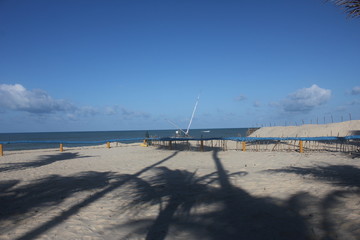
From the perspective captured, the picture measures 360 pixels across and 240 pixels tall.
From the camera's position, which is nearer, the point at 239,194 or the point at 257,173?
the point at 239,194

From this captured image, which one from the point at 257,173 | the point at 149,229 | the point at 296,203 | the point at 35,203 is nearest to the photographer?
the point at 149,229

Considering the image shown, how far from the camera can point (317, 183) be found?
721 centimetres

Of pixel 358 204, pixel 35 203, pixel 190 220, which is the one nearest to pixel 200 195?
pixel 190 220

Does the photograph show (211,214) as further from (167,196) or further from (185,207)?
(167,196)

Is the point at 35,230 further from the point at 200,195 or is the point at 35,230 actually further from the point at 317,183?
the point at 317,183

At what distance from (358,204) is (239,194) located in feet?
8.21

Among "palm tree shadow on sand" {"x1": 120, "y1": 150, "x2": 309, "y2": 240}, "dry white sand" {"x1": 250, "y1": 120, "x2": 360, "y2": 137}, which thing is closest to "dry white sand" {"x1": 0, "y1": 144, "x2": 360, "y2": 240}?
"palm tree shadow on sand" {"x1": 120, "y1": 150, "x2": 309, "y2": 240}

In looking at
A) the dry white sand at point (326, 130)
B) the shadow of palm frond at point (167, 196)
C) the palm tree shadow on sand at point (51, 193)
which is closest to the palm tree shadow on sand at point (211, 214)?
the shadow of palm frond at point (167, 196)

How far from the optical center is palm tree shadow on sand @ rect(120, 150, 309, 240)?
4.25m

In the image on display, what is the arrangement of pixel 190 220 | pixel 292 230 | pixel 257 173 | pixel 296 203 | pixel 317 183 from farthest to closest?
pixel 257 173 → pixel 317 183 → pixel 296 203 → pixel 190 220 → pixel 292 230

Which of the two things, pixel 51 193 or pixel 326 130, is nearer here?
pixel 51 193

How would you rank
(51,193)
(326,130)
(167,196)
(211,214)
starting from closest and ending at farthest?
(211,214)
(167,196)
(51,193)
(326,130)

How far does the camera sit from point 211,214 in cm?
523

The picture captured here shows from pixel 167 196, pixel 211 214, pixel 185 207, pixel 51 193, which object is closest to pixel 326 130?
pixel 167 196
